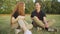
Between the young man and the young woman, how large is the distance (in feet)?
0.24

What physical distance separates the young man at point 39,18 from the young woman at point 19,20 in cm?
7

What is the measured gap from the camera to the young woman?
1.69 meters

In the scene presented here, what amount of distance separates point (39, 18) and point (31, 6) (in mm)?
143

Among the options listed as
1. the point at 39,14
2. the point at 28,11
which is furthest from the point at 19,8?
the point at 39,14

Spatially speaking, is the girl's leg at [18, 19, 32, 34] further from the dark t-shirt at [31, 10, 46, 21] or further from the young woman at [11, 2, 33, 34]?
the dark t-shirt at [31, 10, 46, 21]

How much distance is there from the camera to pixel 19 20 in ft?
5.59

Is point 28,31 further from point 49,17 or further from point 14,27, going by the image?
point 49,17

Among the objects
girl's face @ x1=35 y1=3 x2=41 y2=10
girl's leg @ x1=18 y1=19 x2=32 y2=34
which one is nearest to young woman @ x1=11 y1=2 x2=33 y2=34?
girl's leg @ x1=18 y1=19 x2=32 y2=34

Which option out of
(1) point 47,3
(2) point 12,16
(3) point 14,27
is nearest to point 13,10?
(2) point 12,16

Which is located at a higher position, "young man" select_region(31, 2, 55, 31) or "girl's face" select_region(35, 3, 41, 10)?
"girl's face" select_region(35, 3, 41, 10)

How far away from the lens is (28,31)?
5.61 feet

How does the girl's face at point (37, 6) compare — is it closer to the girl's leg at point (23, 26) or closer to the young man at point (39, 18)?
the young man at point (39, 18)

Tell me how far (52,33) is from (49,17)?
0.53 ft

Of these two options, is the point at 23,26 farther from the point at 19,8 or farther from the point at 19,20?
the point at 19,8
